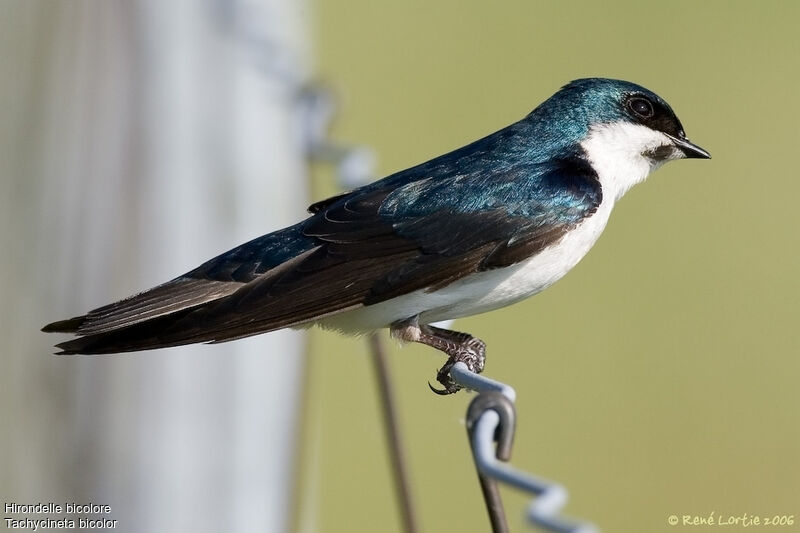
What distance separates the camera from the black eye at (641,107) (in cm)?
280

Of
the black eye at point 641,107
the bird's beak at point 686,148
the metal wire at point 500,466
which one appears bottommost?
the metal wire at point 500,466

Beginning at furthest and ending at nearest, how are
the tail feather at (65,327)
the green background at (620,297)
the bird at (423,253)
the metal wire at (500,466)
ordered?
the green background at (620,297)
the bird at (423,253)
the tail feather at (65,327)
the metal wire at (500,466)

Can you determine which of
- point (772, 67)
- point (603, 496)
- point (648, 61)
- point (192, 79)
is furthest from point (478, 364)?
point (772, 67)

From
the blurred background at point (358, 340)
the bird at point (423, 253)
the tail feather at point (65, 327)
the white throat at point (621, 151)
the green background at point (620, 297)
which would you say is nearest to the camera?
the tail feather at point (65, 327)

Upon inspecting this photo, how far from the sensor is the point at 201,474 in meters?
2.45

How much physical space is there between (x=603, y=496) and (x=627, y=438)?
1.12ft

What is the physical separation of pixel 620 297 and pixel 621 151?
256 cm

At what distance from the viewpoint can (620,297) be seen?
5.25m

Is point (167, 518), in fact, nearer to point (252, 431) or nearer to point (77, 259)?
point (252, 431)

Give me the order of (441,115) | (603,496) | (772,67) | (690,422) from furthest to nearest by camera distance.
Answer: (772,67) → (441,115) → (690,422) → (603,496)

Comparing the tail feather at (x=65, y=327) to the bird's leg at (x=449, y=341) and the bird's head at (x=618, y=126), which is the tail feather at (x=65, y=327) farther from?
the bird's head at (x=618, y=126)

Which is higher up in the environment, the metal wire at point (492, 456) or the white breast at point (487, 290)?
the white breast at point (487, 290)

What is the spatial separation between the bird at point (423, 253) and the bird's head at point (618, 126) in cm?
5

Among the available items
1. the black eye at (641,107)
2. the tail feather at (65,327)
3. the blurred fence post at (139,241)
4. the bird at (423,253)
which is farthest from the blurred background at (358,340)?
the black eye at (641,107)
